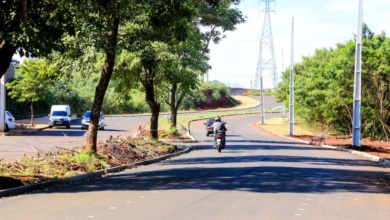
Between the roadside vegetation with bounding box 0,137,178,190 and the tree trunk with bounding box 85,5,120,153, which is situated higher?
the tree trunk with bounding box 85,5,120,153

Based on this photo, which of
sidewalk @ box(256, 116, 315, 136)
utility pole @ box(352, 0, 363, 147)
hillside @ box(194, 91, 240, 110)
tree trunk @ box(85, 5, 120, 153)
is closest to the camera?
tree trunk @ box(85, 5, 120, 153)

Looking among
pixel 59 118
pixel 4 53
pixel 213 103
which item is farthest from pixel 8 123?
pixel 213 103

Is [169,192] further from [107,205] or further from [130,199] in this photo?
[107,205]

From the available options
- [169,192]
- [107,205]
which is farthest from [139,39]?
[107,205]

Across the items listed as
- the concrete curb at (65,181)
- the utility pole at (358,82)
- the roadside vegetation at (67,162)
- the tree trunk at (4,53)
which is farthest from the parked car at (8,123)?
the tree trunk at (4,53)

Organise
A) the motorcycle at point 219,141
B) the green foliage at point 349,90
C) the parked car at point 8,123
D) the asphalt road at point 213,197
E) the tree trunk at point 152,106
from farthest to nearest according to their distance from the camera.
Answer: the green foliage at point 349,90 < the parked car at point 8,123 < the tree trunk at point 152,106 < the motorcycle at point 219,141 < the asphalt road at point 213,197

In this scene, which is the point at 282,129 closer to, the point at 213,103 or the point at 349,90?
the point at 349,90

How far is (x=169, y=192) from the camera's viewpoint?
13766 mm

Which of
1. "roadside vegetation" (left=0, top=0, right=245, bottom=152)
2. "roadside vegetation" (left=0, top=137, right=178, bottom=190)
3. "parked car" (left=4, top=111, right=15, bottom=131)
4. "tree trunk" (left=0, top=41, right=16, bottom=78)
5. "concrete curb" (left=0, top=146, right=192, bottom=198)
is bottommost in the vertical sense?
"concrete curb" (left=0, top=146, right=192, bottom=198)

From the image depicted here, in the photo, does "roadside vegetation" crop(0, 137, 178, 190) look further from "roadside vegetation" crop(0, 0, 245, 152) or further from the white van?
the white van

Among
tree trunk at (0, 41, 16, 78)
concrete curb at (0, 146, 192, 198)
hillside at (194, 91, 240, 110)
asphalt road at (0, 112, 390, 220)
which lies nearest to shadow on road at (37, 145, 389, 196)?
asphalt road at (0, 112, 390, 220)

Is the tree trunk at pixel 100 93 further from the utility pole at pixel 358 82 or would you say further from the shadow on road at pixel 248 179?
the utility pole at pixel 358 82

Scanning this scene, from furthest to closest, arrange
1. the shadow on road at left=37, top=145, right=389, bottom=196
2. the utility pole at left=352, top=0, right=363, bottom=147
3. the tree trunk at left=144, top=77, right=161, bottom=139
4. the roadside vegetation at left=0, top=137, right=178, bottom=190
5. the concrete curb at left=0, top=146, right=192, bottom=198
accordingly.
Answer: the utility pole at left=352, top=0, right=363, bottom=147
the tree trunk at left=144, top=77, right=161, bottom=139
the roadside vegetation at left=0, top=137, right=178, bottom=190
the shadow on road at left=37, top=145, right=389, bottom=196
the concrete curb at left=0, top=146, right=192, bottom=198

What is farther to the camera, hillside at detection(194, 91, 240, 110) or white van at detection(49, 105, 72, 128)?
hillside at detection(194, 91, 240, 110)
